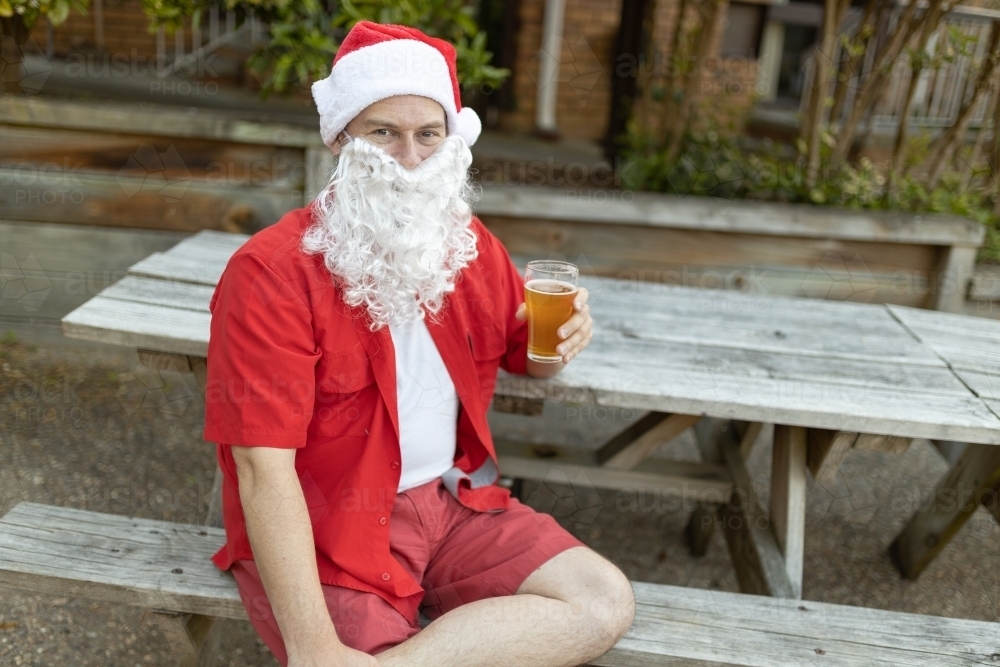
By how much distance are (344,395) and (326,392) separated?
0.04 m

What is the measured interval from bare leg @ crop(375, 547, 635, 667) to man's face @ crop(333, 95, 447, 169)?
0.95m

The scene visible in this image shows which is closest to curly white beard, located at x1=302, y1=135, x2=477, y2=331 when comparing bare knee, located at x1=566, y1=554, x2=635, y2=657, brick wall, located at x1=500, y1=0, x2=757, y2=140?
bare knee, located at x1=566, y1=554, x2=635, y2=657

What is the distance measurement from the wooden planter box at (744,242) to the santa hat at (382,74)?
6.18 ft

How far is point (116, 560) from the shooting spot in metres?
1.90

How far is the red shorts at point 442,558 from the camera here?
1714 mm

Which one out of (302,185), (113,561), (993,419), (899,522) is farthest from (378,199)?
(899,522)

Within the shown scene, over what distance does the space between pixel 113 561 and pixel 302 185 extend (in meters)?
2.15

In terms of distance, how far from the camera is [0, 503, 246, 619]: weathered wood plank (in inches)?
72.2

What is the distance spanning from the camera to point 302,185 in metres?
3.68

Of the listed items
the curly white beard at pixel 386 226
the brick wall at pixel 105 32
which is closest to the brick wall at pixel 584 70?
the brick wall at pixel 105 32

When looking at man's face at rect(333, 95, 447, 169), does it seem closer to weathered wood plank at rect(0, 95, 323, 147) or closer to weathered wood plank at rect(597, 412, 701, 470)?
weathered wood plank at rect(597, 412, 701, 470)

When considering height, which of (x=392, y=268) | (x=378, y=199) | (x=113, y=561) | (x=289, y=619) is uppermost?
(x=378, y=199)

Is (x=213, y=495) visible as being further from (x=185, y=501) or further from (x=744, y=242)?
(x=744, y=242)

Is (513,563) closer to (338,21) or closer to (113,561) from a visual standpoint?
(113,561)
